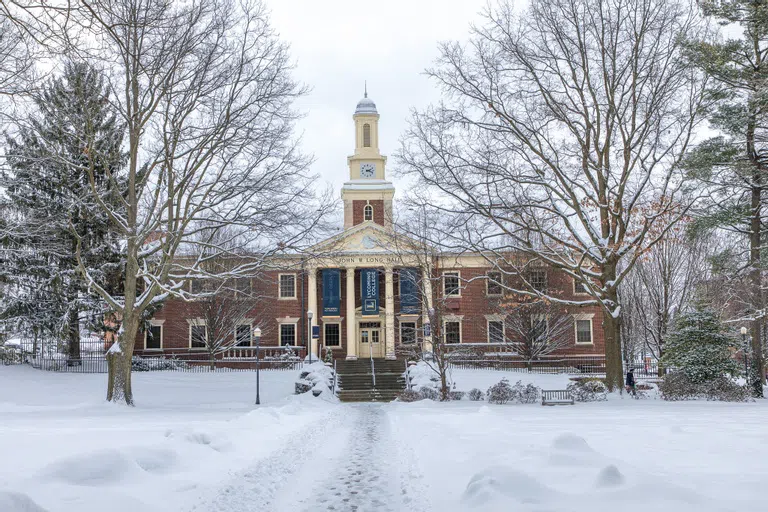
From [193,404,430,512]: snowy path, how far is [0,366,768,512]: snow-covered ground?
0.02m

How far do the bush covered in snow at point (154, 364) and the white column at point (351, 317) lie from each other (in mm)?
10785

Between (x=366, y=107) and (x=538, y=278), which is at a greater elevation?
(x=366, y=107)

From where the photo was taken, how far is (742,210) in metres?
23.1

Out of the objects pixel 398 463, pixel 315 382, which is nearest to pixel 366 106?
pixel 315 382

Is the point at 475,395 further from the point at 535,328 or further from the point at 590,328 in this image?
the point at 590,328

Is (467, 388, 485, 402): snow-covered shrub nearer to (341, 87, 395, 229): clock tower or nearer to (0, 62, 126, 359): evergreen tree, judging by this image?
(0, 62, 126, 359): evergreen tree

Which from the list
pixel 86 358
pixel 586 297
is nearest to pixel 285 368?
pixel 86 358

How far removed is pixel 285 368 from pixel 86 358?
11.2 meters

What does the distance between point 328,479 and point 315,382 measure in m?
22.1

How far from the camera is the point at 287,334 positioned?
151 ft

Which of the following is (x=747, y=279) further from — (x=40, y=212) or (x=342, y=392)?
(x=40, y=212)

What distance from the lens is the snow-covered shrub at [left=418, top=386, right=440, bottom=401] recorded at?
2745 cm

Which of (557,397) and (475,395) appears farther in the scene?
(475,395)

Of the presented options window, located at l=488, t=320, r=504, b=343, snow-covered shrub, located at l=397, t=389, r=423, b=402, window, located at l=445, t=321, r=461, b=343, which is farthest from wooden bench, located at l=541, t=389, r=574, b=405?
window, located at l=445, t=321, r=461, b=343
